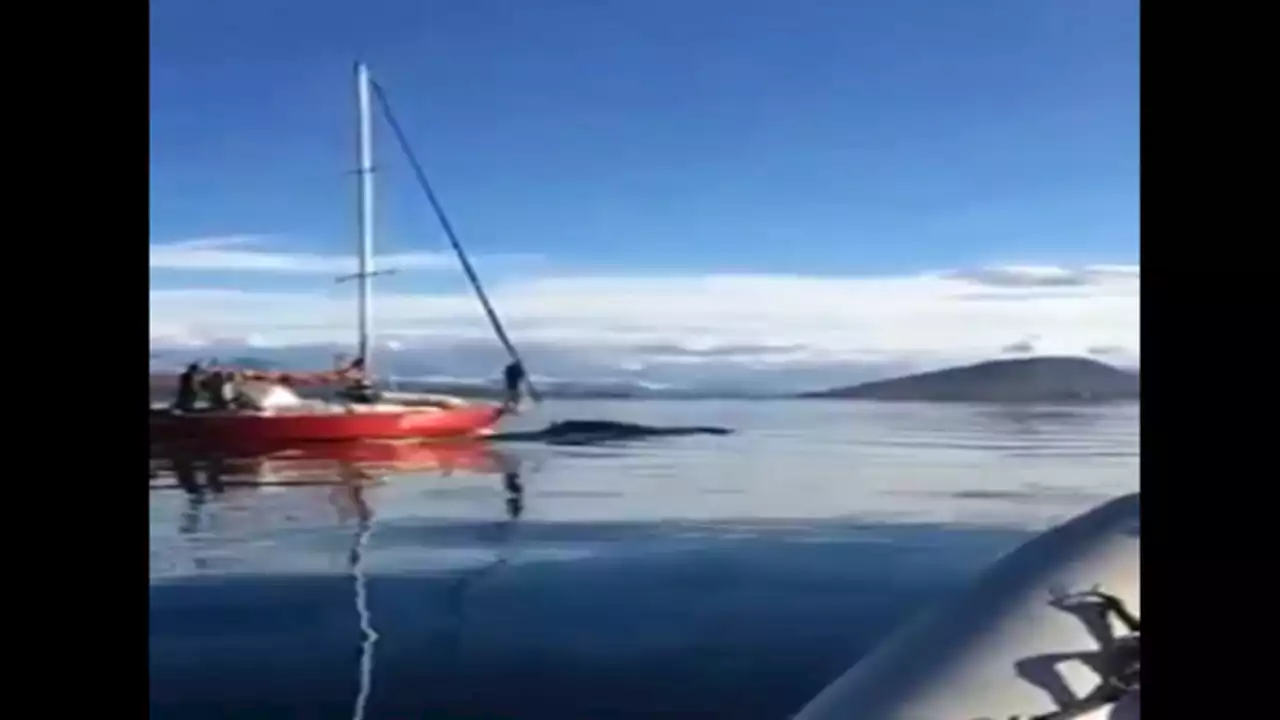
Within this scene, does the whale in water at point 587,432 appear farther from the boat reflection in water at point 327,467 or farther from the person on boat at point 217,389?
the person on boat at point 217,389

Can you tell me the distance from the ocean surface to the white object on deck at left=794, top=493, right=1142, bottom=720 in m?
0.07

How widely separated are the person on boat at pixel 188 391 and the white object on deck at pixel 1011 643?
5.27 m

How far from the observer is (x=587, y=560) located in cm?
418

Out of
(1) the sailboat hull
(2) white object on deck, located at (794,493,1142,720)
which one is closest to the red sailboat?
(1) the sailboat hull

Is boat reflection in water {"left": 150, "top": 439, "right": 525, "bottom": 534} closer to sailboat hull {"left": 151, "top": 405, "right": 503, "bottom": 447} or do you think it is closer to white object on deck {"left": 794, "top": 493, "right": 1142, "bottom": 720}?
sailboat hull {"left": 151, "top": 405, "right": 503, "bottom": 447}

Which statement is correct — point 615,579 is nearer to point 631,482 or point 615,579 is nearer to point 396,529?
point 396,529

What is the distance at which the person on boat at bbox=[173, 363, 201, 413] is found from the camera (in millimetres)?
5969

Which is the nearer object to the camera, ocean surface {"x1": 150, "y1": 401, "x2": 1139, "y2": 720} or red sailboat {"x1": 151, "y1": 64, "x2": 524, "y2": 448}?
ocean surface {"x1": 150, "y1": 401, "x2": 1139, "y2": 720}

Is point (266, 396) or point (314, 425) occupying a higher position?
point (266, 396)

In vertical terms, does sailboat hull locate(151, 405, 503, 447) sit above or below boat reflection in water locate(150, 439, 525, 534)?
above

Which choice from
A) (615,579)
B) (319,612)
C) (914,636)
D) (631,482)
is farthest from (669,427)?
(914,636)

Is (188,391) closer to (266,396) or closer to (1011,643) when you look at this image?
(266,396)

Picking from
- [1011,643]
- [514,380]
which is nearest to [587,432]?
[514,380]

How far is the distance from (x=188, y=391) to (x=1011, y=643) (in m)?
5.44
